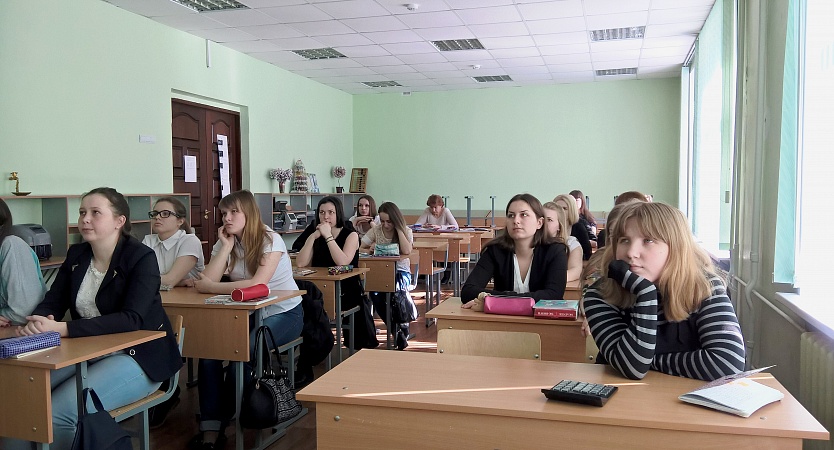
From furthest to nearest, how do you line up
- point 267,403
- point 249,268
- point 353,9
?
point 353,9
point 249,268
point 267,403

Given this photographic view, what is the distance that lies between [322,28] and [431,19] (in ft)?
3.98

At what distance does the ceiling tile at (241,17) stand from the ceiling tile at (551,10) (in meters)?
2.59

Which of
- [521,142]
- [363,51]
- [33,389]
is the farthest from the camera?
[521,142]

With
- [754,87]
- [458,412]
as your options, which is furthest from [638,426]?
[754,87]

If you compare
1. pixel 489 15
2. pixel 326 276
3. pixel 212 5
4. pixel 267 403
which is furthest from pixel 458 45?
pixel 267 403

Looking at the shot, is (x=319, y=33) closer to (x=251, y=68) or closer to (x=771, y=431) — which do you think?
(x=251, y=68)

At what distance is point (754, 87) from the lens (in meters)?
3.68

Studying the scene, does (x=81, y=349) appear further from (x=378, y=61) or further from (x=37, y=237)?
(x=378, y=61)

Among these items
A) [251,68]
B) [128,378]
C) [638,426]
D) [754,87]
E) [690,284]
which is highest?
[251,68]

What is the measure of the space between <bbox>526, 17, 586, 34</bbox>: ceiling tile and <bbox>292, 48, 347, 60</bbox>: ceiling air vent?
102 inches

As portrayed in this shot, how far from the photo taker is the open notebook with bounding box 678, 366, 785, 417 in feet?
5.42

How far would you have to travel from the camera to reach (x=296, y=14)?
669 centimetres

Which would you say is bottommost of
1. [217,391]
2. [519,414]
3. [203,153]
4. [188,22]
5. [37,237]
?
[217,391]

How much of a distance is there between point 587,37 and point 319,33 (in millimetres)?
3111
